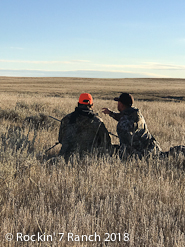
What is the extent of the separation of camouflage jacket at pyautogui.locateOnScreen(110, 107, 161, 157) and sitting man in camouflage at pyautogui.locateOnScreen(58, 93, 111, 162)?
0.39 m

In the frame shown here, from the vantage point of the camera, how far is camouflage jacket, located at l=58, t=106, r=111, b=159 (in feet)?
15.7

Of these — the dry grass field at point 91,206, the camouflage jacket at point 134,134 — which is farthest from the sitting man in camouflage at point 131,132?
the dry grass field at point 91,206

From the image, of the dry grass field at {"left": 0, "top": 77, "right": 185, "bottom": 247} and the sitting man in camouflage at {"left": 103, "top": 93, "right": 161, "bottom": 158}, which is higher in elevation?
the sitting man in camouflage at {"left": 103, "top": 93, "right": 161, "bottom": 158}

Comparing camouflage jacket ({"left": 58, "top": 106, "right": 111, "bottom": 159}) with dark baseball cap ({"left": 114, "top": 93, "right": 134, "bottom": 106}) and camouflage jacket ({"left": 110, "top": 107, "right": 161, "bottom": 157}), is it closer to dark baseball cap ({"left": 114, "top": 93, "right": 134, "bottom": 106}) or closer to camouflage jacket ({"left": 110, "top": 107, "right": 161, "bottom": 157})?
camouflage jacket ({"left": 110, "top": 107, "right": 161, "bottom": 157})

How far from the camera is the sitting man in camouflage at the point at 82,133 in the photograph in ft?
15.6

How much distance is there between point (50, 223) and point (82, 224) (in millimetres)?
349

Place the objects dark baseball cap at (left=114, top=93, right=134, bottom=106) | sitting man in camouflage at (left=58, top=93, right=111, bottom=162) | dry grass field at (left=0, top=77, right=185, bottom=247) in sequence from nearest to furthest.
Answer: dry grass field at (left=0, top=77, right=185, bottom=247) < dark baseball cap at (left=114, top=93, right=134, bottom=106) < sitting man in camouflage at (left=58, top=93, right=111, bottom=162)

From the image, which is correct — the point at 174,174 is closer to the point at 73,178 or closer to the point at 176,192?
the point at 176,192

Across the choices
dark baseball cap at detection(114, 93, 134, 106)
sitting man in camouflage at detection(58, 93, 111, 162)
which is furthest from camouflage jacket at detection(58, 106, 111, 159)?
dark baseball cap at detection(114, 93, 134, 106)

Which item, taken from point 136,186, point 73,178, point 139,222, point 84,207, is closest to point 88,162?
point 73,178

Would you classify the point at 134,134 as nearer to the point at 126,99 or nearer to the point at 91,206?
the point at 126,99

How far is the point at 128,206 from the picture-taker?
3041mm

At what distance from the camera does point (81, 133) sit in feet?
15.9

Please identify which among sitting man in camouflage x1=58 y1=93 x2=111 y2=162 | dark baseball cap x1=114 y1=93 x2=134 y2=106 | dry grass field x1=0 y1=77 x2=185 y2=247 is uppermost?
dark baseball cap x1=114 y1=93 x2=134 y2=106
